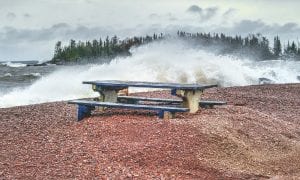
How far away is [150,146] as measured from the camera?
857 cm

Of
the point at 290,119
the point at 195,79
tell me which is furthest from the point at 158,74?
the point at 290,119

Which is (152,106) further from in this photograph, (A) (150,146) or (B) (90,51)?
(B) (90,51)

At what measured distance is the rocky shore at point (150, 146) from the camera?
7719mm

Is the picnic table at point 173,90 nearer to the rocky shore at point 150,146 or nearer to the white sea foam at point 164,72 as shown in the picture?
the rocky shore at point 150,146

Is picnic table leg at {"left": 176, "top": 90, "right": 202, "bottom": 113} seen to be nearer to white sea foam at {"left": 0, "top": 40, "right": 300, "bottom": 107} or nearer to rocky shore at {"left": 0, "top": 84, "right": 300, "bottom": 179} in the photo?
rocky shore at {"left": 0, "top": 84, "right": 300, "bottom": 179}

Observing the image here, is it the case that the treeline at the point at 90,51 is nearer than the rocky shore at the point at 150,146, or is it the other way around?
the rocky shore at the point at 150,146

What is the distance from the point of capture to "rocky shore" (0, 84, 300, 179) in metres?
7.72

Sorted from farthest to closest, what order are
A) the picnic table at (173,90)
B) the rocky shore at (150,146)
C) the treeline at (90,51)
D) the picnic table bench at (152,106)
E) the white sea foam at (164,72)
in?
the treeline at (90,51), the white sea foam at (164,72), the picnic table at (173,90), the picnic table bench at (152,106), the rocky shore at (150,146)

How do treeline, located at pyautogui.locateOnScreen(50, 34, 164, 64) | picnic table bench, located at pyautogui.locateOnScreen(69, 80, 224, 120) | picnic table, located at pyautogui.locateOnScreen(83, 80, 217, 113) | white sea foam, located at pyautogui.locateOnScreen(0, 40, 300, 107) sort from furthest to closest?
treeline, located at pyautogui.locateOnScreen(50, 34, 164, 64)
white sea foam, located at pyautogui.locateOnScreen(0, 40, 300, 107)
picnic table, located at pyautogui.locateOnScreen(83, 80, 217, 113)
picnic table bench, located at pyautogui.locateOnScreen(69, 80, 224, 120)

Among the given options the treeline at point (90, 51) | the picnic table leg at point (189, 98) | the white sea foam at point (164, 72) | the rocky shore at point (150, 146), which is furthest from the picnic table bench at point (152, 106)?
the treeline at point (90, 51)

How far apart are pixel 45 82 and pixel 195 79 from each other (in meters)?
7.06

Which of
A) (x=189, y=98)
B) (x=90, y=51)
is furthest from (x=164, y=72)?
(x=90, y=51)

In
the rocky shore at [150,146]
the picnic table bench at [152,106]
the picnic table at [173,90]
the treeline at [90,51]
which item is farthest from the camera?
the treeline at [90,51]

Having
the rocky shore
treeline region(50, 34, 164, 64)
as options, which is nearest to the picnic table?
the rocky shore
